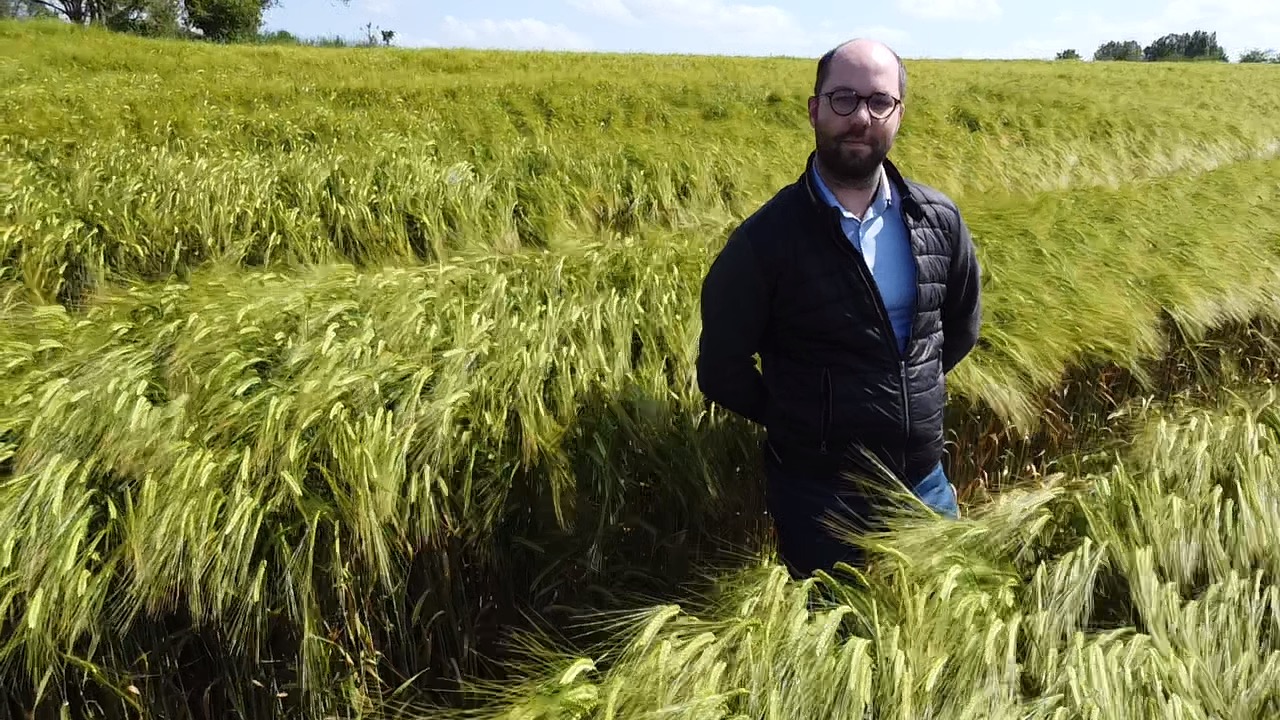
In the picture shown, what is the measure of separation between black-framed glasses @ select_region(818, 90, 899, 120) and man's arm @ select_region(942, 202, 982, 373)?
19.8 inches

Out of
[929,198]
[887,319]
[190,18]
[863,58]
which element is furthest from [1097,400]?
[190,18]

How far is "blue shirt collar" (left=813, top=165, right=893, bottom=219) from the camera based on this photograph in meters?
1.98

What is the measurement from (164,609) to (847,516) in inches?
84.1

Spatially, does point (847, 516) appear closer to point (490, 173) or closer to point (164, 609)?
point (164, 609)

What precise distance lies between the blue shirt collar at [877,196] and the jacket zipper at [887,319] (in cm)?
6

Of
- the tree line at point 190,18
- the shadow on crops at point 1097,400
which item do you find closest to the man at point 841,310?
the shadow on crops at point 1097,400

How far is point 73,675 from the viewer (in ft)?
7.04

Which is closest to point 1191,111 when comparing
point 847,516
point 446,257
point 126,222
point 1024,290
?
point 1024,290

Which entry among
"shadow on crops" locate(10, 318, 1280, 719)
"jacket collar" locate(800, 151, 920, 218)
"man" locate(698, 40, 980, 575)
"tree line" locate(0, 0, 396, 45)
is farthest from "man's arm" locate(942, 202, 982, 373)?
"tree line" locate(0, 0, 396, 45)

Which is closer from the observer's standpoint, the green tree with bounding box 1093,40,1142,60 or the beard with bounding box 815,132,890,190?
the beard with bounding box 815,132,890,190

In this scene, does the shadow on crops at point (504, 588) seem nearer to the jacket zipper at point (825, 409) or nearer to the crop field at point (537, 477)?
the crop field at point (537, 477)

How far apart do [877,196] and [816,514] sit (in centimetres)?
98

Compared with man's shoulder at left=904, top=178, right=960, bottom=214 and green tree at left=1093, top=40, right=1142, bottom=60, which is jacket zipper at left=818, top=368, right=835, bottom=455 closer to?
man's shoulder at left=904, top=178, right=960, bottom=214

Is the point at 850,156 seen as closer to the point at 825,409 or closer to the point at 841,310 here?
the point at 841,310
